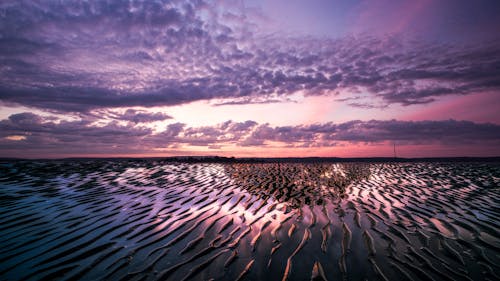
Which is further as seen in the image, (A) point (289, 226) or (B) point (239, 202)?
(B) point (239, 202)

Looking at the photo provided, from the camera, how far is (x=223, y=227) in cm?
859

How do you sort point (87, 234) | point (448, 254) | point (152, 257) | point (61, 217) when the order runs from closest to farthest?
1. point (152, 257)
2. point (448, 254)
3. point (87, 234)
4. point (61, 217)

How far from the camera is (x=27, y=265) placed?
5586 mm

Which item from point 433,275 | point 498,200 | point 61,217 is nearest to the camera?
point 433,275

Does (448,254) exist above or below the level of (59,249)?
below

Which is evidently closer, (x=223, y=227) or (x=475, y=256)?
(x=475, y=256)

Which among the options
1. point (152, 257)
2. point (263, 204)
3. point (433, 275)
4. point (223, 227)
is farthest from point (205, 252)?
point (263, 204)

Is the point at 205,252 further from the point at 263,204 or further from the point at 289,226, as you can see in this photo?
the point at 263,204

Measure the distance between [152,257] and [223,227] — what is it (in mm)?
2978

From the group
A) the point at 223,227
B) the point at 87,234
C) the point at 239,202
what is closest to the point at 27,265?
the point at 87,234

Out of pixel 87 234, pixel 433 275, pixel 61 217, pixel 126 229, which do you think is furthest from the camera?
pixel 61 217

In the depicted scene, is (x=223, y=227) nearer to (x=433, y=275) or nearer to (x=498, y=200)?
(x=433, y=275)

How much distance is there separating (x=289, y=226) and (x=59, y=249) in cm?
703

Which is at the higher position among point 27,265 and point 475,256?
point 27,265
